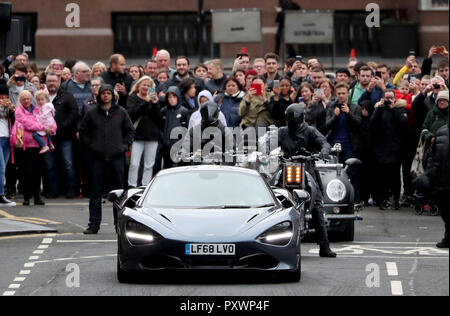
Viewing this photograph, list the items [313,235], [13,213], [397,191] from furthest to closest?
[397,191] → [13,213] → [313,235]

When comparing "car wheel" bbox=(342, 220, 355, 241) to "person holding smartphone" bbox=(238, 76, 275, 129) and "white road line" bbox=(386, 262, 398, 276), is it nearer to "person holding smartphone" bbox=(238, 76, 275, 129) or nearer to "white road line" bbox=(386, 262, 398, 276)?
"white road line" bbox=(386, 262, 398, 276)

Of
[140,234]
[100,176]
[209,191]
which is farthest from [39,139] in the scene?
[140,234]

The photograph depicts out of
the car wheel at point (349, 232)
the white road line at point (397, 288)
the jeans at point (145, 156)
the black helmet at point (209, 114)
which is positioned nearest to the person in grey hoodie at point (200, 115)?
the black helmet at point (209, 114)

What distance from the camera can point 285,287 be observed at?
15.2 m

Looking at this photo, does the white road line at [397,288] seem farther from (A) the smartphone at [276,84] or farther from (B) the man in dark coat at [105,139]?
(A) the smartphone at [276,84]

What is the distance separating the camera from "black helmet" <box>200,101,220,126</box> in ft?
70.7

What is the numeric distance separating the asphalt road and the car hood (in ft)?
1.76

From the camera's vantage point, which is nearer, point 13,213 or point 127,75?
point 13,213

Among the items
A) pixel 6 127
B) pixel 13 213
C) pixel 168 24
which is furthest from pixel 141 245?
pixel 168 24

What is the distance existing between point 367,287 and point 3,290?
11.8 ft

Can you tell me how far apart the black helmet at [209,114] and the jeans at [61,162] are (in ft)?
16.6

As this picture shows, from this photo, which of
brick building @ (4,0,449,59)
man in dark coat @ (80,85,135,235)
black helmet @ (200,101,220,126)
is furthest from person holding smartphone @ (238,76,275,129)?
brick building @ (4,0,449,59)

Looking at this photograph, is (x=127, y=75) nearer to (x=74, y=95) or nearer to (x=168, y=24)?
(x=74, y=95)

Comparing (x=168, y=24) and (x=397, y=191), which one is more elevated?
(x=168, y=24)
